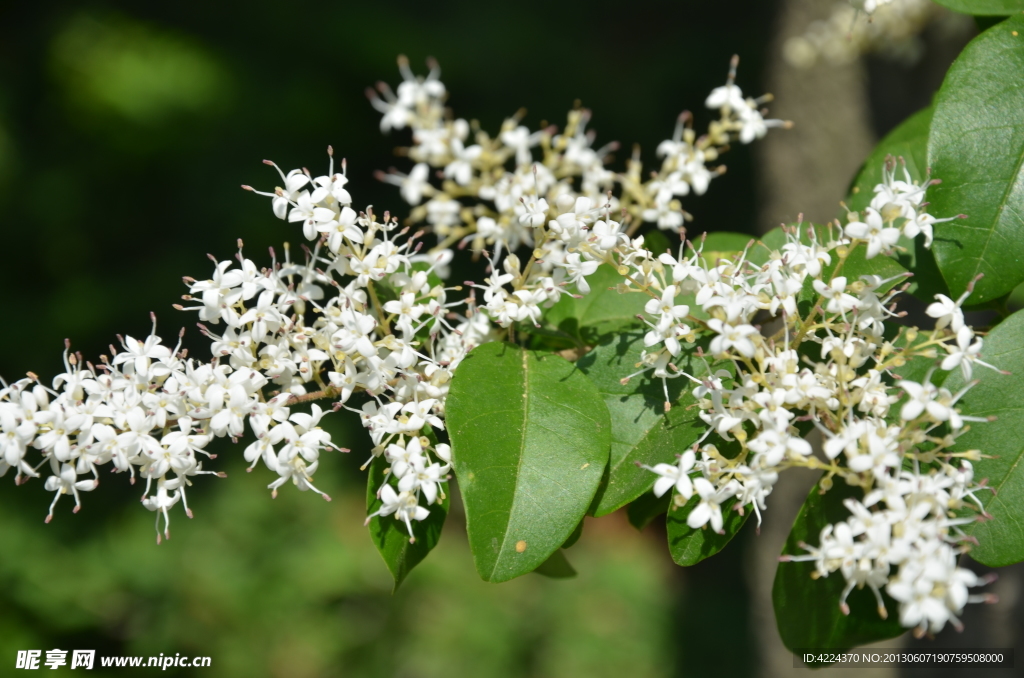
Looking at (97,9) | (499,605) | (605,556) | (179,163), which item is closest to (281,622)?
(499,605)

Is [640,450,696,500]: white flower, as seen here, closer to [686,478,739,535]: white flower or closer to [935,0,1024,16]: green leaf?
[686,478,739,535]: white flower

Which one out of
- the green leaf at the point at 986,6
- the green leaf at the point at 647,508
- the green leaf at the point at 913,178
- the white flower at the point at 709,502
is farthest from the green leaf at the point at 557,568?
the green leaf at the point at 986,6

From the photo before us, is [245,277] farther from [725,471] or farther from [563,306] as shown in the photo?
[725,471]

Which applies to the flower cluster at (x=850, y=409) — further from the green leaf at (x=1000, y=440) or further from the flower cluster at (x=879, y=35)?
the flower cluster at (x=879, y=35)

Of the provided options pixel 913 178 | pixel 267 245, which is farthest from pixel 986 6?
pixel 267 245

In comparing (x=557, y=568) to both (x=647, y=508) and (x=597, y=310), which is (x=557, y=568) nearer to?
(x=647, y=508)

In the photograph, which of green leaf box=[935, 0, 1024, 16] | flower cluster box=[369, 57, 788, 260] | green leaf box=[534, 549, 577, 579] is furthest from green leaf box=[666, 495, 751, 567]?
green leaf box=[935, 0, 1024, 16]
